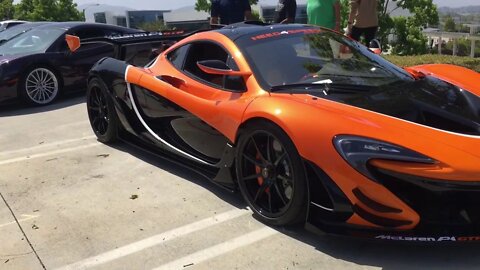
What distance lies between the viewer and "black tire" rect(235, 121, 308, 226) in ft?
9.47

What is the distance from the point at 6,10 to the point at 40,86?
1675 inches

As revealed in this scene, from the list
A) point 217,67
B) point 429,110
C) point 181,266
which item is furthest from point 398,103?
point 181,266

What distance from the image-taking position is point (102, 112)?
5.31 metres

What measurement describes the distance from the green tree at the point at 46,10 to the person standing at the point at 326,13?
3538cm

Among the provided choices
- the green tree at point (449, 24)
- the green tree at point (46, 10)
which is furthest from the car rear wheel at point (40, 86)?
the green tree at point (46, 10)

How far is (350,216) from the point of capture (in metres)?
2.69

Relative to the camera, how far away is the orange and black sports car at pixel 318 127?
2.55m

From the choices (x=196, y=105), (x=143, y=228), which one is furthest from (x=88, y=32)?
(x=143, y=228)

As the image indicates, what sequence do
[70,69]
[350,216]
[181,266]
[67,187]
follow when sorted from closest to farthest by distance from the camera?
[350,216] → [181,266] → [67,187] → [70,69]

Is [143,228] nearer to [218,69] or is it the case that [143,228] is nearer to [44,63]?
[218,69]

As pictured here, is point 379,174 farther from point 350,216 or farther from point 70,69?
point 70,69

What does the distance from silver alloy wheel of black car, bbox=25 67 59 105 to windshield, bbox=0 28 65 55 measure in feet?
1.30

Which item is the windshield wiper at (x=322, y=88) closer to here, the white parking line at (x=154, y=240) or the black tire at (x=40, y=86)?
the white parking line at (x=154, y=240)

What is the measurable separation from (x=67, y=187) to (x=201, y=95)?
1446 mm
